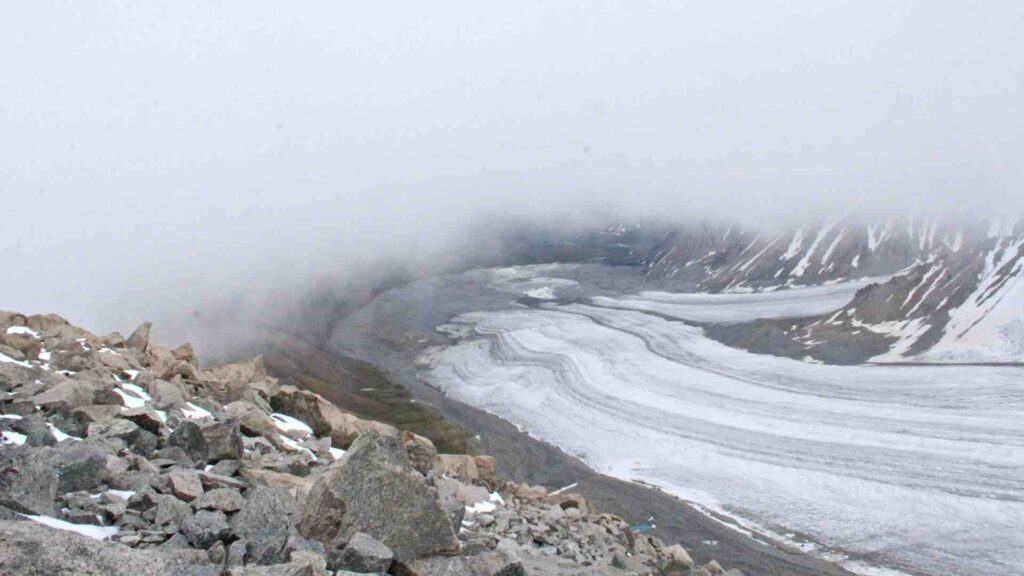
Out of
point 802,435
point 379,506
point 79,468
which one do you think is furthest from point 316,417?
point 802,435

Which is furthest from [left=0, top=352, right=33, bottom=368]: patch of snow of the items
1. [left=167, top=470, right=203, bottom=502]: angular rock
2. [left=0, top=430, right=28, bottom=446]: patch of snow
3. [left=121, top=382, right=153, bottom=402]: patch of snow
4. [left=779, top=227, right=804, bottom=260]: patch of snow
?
[left=779, top=227, right=804, bottom=260]: patch of snow

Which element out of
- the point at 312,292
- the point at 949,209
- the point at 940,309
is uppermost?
the point at 949,209

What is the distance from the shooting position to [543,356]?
42250 millimetres

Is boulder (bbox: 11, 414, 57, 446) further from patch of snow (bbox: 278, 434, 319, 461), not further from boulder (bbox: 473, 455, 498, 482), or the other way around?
boulder (bbox: 473, 455, 498, 482)

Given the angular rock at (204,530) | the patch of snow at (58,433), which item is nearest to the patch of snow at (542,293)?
the patch of snow at (58,433)

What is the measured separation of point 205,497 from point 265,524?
0.64 meters

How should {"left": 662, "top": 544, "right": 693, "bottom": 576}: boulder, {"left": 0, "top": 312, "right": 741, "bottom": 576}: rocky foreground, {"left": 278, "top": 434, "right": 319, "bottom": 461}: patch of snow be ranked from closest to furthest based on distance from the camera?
{"left": 0, "top": 312, "right": 741, "bottom": 576}: rocky foreground
{"left": 278, "top": 434, "right": 319, "bottom": 461}: patch of snow
{"left": 662, "top": 544, "right": 693, "bottom": 576}: boulder

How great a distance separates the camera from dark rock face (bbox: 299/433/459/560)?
4.89m

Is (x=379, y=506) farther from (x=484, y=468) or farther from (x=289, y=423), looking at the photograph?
(x=484, y=468)

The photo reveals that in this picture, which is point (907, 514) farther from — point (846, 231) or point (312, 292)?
point (312, 292)

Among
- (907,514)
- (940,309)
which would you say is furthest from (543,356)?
(907,514)

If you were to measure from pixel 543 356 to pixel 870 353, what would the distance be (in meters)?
17.4

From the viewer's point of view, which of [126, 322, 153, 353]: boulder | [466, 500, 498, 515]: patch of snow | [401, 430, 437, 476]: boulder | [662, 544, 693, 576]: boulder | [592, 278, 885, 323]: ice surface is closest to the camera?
[466, 500, 498, 515]: patch of snow

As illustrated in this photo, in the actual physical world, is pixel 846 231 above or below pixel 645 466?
above
